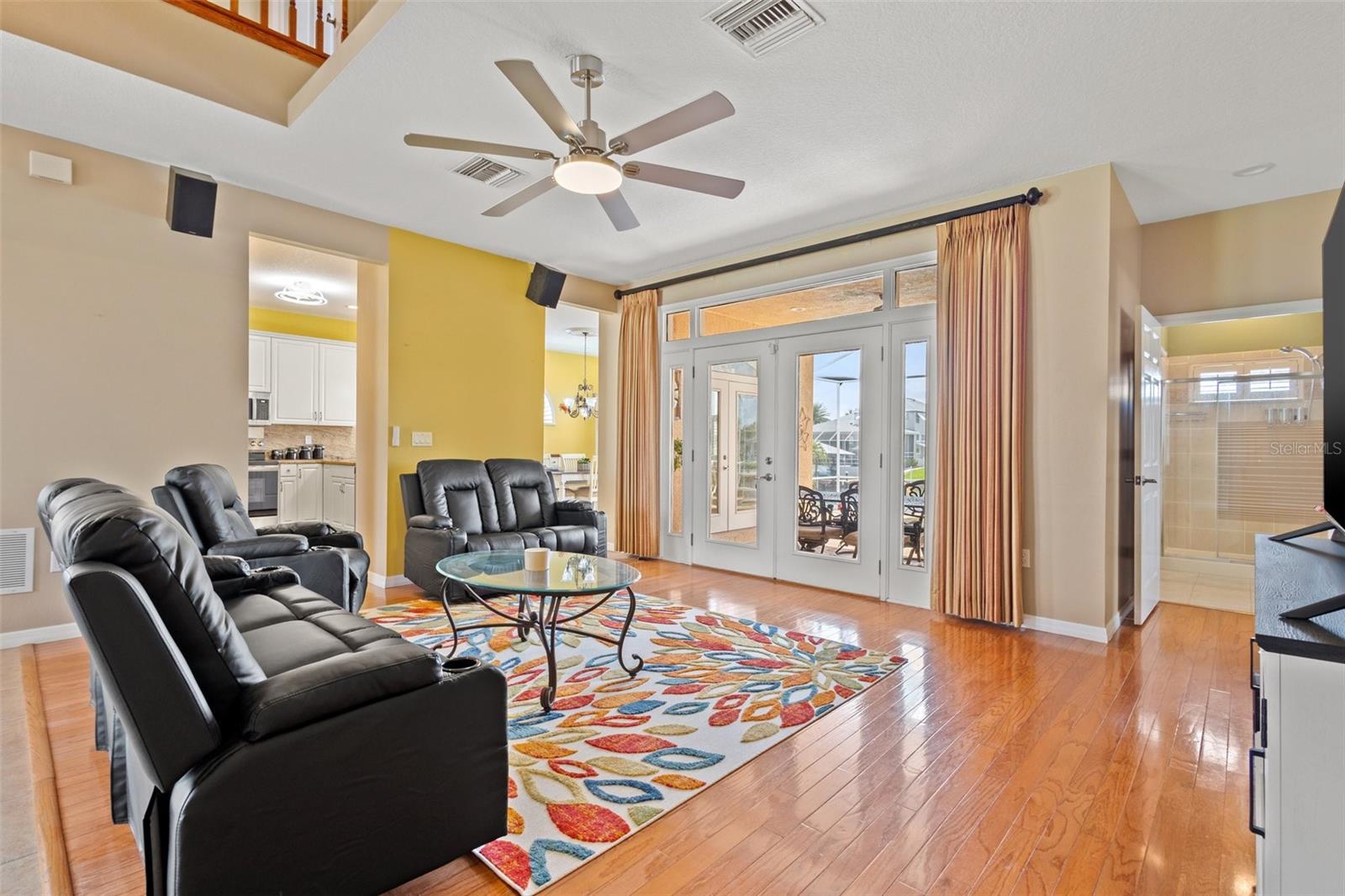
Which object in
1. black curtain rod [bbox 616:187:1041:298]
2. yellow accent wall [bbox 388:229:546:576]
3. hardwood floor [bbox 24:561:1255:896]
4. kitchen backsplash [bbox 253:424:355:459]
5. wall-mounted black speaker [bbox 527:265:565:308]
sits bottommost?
hardwood floor [bbox 24:561:1255:896]

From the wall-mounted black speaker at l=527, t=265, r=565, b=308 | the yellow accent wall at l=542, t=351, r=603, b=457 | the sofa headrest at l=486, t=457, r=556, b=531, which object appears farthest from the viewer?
the yellow accent wall at l=542, t=351, r=603, b=457

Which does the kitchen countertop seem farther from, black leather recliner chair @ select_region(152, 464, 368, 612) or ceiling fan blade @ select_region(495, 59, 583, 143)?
black leather recliner chair @ select_region(152, 464, 368, 612)

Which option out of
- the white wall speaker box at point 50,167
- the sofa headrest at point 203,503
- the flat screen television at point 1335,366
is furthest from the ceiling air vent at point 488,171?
the flat screen television at point 1335,366

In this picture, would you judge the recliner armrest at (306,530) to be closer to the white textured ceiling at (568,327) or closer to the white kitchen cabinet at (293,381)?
the white textured ceiling at (568,327)

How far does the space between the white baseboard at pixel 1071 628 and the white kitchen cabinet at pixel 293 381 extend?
8.16 m

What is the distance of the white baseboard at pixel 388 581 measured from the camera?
16.9 ft

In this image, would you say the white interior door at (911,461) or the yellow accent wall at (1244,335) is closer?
the white interior door at (911,461)

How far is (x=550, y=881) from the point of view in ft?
5.41

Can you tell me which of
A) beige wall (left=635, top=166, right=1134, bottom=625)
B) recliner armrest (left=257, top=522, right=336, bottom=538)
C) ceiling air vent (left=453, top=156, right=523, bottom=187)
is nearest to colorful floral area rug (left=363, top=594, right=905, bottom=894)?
recliner armrest (left=257, top=522, right=336, bottom=538)

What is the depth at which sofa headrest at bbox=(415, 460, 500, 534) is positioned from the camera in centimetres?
499

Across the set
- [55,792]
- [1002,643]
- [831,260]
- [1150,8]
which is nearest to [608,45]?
[1150,8]

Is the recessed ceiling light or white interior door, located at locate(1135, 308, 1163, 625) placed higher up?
the recessed ceiling light

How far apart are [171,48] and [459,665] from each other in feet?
11.3

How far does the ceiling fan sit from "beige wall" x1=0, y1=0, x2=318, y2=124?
3.81 ft
